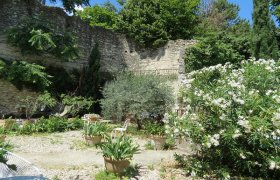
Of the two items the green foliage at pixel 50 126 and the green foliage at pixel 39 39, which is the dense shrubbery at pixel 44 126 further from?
the green foliage at pixel 39 39

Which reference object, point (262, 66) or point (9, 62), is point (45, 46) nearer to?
point (9, 62)

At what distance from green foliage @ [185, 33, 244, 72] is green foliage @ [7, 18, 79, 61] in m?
4.95

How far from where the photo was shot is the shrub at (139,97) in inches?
404

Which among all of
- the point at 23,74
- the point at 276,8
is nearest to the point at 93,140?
the point at 23,74

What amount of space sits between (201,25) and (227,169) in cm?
1868

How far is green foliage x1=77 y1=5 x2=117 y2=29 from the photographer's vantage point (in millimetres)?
23328

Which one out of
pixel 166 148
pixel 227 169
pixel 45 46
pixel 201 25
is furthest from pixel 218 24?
pixel 227 169

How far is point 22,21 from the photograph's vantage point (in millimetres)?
12242

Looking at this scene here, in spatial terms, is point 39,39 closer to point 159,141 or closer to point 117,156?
→ point 159,141

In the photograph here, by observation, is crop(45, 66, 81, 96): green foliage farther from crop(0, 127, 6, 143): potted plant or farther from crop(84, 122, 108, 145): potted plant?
crop(84, 122, 108, 145): potted plant

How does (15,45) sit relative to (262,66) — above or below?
above

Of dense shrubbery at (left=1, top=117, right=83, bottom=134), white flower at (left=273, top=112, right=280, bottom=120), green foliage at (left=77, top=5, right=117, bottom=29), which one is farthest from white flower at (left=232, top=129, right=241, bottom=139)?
green foliage at (left=77, top=5, right=117, bottom=29)

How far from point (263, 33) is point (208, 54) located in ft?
7.99

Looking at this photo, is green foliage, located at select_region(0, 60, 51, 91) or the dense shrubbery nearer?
the dense shrubbery
